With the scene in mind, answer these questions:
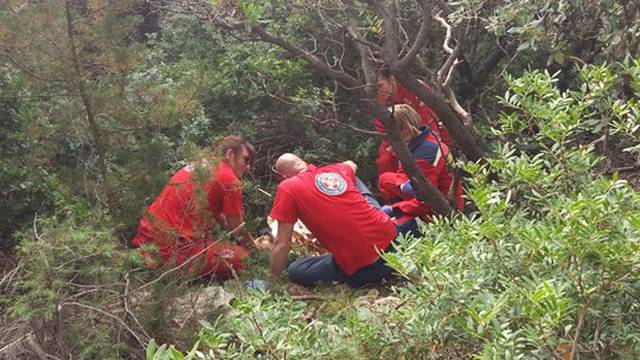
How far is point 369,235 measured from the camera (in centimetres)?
473

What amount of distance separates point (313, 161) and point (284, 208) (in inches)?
83.7

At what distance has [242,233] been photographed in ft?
16.7

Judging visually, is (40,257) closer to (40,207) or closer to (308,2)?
(40,207)

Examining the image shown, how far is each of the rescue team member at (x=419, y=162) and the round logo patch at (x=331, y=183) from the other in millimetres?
583

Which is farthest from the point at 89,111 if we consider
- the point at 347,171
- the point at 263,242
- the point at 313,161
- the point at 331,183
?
the point at 313,161

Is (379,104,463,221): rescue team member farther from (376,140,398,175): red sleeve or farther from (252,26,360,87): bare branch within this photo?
(252,26,360,87): bare branch

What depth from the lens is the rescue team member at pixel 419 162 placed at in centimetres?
507

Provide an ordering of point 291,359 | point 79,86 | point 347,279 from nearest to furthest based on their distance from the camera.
A: point 291,359 → point 79,86 → point 347,279

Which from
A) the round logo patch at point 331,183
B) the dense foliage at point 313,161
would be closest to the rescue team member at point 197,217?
the dense foliage at point 313,161

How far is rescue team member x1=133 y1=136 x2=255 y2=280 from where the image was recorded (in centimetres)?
406

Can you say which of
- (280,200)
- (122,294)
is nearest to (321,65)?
(280,200)

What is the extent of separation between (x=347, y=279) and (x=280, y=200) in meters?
0.79

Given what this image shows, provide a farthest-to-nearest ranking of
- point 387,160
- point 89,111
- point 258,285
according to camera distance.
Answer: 1. point 387,160
2. point 89,111
3. point 258,285

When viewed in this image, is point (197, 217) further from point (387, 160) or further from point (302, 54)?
point (387, 160)
